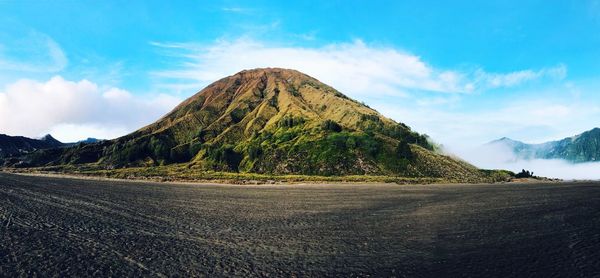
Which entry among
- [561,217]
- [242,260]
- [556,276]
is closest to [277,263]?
[242,260]

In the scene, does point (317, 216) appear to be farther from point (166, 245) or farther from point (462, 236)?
point (166, 245)

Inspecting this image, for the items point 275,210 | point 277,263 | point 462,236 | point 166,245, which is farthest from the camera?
point 275,210

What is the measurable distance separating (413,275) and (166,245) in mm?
17577

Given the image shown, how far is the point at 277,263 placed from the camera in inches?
878

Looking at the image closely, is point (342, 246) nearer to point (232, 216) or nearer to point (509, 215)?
point (232, 216)

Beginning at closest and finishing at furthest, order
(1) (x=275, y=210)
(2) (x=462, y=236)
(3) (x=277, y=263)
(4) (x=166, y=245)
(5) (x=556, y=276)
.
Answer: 1. (5) (x=556, y=276)
2. (3) (x=277, y=263)
3. (4) (x=166, y=245)
4. (2) (x=462, y=236)
5. (1) (x=275, y=210)

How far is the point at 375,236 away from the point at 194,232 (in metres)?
16.1

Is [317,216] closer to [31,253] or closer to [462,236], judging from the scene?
[462,236]

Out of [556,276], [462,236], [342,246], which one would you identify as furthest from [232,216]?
[556,276]

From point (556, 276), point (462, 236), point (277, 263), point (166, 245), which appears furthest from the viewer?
point (462, 236)

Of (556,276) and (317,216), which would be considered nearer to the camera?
(556,276)

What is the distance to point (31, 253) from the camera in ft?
76.3

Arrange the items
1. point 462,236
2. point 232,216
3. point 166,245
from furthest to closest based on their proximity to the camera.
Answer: point 232,216 → point 462,236 → point 166,245

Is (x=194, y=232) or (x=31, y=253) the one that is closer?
(x=31, y=253)
